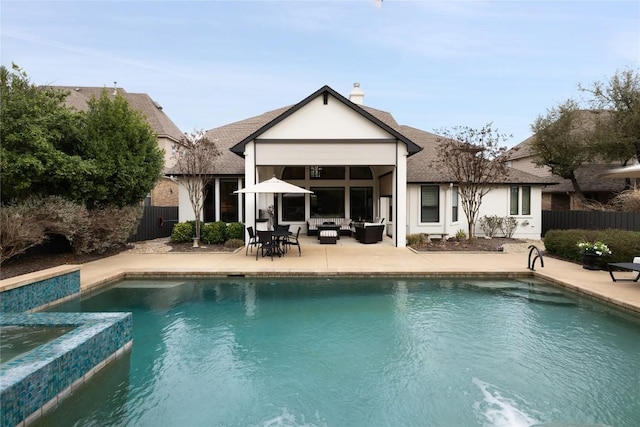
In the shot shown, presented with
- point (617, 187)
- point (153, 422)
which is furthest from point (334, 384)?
point (617, 187)

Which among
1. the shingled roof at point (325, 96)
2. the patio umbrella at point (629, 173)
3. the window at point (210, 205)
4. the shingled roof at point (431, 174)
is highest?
the shingled roof at point (325, 96)

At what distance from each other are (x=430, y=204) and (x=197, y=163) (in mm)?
10349

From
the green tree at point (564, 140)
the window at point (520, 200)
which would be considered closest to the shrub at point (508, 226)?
the window at point (520, 200)

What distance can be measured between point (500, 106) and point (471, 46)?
9.84m

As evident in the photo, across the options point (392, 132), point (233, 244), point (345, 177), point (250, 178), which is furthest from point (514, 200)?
point (233, 244)

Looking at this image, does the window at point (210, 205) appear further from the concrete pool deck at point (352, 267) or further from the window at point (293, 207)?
the concrete pool deck at point (352, 267)

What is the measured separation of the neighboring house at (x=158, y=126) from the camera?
24359 millimetres

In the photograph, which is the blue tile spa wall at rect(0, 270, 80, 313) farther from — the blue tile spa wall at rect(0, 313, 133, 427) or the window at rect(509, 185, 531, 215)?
the window at rect(509, 185, 531, 215)

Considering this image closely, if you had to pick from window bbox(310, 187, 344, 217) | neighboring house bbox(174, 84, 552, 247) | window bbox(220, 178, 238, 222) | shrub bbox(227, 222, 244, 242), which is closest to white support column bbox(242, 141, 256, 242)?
neighboring house bbox(174, 84, 552, 247)

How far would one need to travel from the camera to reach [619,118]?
68.8ft

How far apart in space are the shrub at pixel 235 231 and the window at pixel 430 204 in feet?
26.6

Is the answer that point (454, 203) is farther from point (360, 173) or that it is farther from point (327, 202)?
point (327, 202)

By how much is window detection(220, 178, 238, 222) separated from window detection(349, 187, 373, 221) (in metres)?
5.84

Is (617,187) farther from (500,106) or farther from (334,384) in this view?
(334,384)
